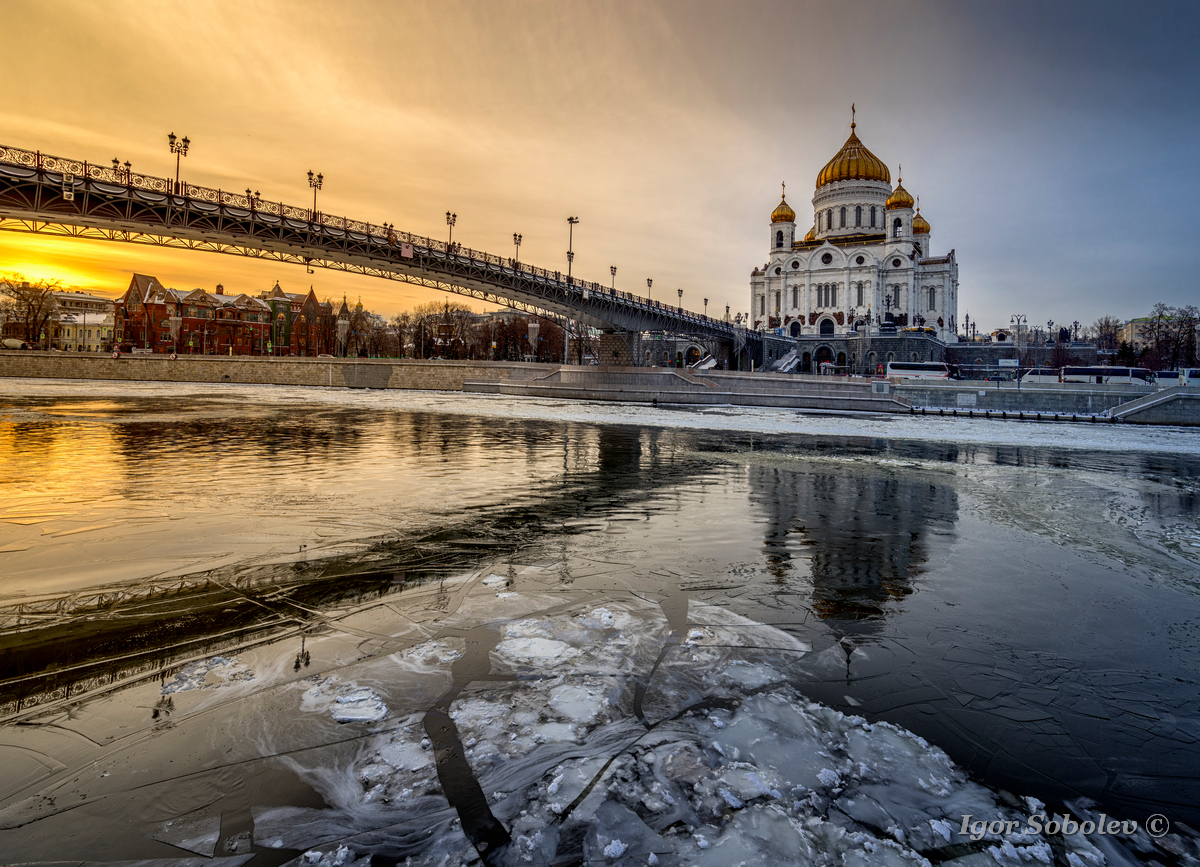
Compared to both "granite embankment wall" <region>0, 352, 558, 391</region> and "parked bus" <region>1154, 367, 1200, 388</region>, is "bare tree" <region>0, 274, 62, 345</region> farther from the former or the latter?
"parked bus" <region>1154, 367, 1200, 388</region>

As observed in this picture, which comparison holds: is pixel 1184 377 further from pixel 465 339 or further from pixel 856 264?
pixel 465 339

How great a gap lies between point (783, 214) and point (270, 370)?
247 feet

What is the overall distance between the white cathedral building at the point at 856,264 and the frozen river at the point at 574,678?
276 feet

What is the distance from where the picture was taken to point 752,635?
4566 millimetres

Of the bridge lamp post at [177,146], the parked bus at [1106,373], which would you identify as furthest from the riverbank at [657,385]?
the bridge lamp post at [177,146]

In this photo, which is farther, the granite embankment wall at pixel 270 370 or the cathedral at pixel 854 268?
the cathedral at pixel 854 268

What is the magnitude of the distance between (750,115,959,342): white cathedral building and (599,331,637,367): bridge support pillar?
36.9 meters

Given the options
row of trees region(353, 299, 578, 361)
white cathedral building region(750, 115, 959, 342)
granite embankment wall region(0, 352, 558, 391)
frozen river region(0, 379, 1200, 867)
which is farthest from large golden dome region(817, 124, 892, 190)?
frozen river region(0, 379, 1200, 867)

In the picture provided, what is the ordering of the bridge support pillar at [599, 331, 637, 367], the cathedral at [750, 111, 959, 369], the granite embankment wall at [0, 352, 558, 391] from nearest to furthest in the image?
the granite embankment wall at [0, 352, 558, 391] < the bridge support pillar at [599, 331, 637, 367] < the cathedral at [750, 111, 959, 369]

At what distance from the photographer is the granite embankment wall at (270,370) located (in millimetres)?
54469

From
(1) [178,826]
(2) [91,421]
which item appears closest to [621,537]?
(1) [178,826]

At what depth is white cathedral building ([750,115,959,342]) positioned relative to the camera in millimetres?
86312

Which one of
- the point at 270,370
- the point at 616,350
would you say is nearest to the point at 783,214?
the point at 616,350

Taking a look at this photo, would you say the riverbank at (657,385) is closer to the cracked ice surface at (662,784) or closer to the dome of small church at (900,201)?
the cracked ice surface at (662,784)
